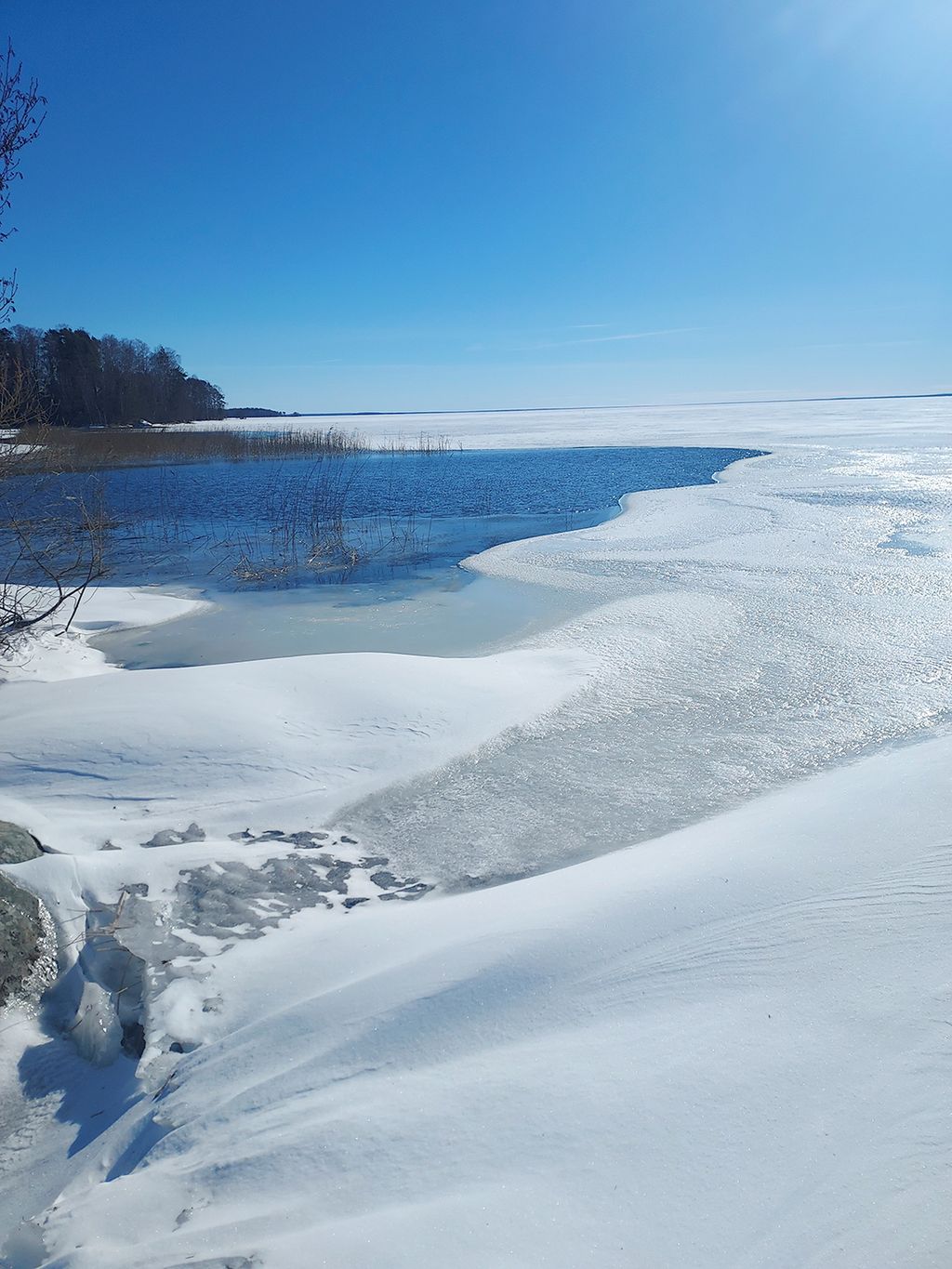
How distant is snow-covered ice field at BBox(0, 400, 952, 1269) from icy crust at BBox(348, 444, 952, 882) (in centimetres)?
3

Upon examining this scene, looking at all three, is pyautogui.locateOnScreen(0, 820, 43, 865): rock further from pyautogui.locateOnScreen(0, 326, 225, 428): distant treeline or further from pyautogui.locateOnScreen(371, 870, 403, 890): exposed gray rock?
pyautogui.locateOnScreen(0, 326, 225, 428): distant treeline

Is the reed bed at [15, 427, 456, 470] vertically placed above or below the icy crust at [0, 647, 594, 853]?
above

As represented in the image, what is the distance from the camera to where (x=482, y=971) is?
6.97 ft

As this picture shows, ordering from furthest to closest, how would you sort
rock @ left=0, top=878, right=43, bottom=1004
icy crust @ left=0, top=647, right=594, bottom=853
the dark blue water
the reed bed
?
the reed bed
the dark blue water
icy crust @ left=0, top=647, right=594, bottom=853
rock @ left=0, top=878, right=43, bottom=1004

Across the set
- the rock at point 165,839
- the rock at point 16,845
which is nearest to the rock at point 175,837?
the rock at point 165,839

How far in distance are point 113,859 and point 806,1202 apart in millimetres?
2380

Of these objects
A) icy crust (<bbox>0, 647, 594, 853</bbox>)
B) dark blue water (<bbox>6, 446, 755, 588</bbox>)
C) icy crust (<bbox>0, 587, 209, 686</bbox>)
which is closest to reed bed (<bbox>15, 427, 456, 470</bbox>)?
dark blue water (<bbox>6, 446, 755, 588</bbox>)

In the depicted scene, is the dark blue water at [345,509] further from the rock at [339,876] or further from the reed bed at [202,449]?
the rock at [339,876]

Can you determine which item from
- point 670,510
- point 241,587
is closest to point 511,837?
point 241,587

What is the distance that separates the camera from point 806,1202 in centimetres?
145

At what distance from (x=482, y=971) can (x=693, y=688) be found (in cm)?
309

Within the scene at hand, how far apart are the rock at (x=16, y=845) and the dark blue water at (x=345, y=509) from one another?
3058 mm

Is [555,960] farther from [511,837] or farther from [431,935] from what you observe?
[511,837]

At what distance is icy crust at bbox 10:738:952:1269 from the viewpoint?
144cm
